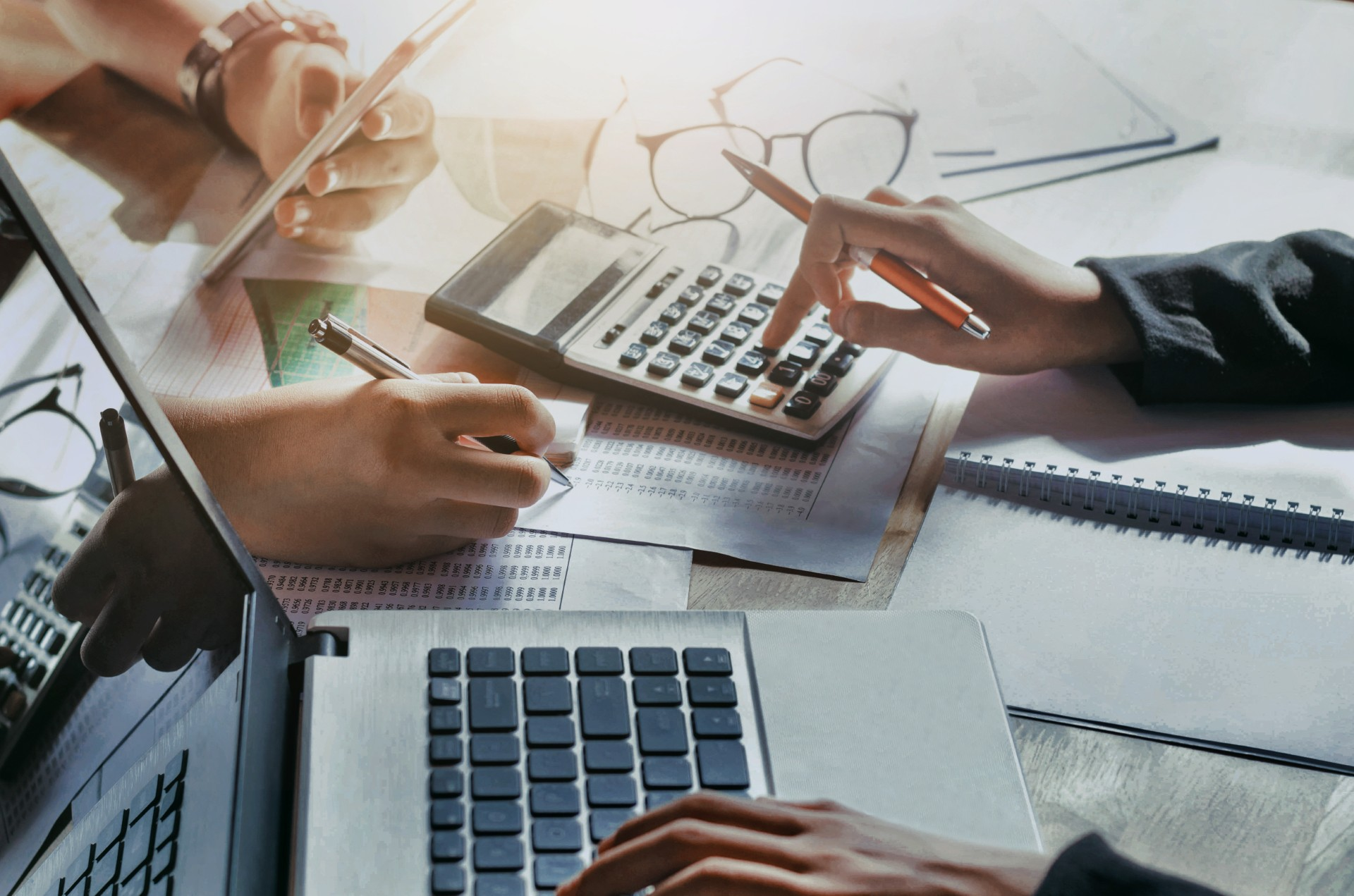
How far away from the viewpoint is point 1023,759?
401 millimetres

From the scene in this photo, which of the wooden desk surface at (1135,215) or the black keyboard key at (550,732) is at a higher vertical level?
the black keyboard key at (550,732)

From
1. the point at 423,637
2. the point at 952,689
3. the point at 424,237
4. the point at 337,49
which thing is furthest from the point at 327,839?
the point at 337,49

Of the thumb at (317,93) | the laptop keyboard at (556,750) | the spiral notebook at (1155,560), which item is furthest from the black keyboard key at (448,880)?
the thumb at (317,93)

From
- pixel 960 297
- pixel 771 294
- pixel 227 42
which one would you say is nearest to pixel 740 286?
pixel 771 294

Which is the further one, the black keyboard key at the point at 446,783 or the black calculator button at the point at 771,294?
the black calculator button at the point at 771,294

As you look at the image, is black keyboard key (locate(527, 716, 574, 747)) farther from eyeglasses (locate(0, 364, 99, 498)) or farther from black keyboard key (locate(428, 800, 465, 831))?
A: eyeglasses (locate(0, 364, 99, 498))

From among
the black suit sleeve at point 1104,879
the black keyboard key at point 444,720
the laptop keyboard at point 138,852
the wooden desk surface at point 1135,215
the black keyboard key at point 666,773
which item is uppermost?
the black suit sleeve at point 1104,879

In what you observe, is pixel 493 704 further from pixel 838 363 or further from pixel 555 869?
pixel 838 363

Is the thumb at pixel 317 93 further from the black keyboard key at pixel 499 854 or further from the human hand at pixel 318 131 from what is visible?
the black keyboard key at pixel 499 854

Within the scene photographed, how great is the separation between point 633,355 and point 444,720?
25 centimetres

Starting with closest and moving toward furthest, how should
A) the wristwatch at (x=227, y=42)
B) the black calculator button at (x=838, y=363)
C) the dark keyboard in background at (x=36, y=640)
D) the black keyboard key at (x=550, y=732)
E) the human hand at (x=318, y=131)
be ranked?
the dark keyboard in background at (x=36, y=640) < the black keyboard key at (x=550, y=732) < the black calculator button at (x=838, y=363) < the human hand at (x=318, y=131) < the wristwatch at (x=227, y=42)

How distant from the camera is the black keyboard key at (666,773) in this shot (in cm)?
36

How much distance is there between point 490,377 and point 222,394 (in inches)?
5.5

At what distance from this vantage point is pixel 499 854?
0.34 m
